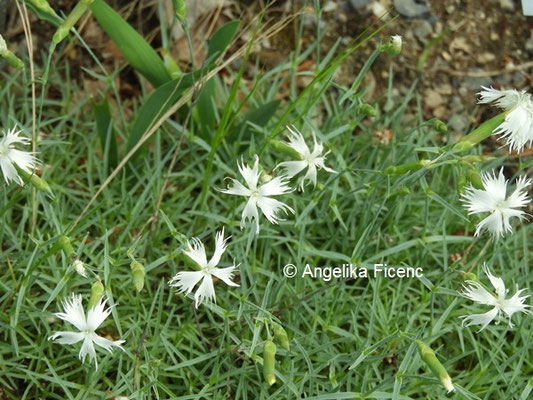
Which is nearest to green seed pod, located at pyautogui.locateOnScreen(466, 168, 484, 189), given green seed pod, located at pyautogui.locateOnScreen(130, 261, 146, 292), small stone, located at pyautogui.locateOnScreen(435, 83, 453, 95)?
green seed pod, located at pyautogui.locateOnScreen(130, 261, 146, 292)

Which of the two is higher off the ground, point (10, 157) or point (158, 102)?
point (10, 157)

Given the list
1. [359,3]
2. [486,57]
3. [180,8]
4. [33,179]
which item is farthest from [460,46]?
[33,179]

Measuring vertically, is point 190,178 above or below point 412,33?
above

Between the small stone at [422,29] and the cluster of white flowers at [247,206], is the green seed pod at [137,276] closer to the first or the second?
the cluster of white flowers at [247,206]

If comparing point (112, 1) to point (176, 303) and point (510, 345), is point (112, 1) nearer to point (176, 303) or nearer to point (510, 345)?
point (176, 303)

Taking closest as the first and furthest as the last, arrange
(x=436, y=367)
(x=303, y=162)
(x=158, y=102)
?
1. (x=436, y=367)
2. (x=303, y=162)
3. (x=158, y=102)

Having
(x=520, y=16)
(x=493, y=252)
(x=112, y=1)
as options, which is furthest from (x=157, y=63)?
(x=520, y=16)

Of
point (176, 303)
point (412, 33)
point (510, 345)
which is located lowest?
point (510, 345)

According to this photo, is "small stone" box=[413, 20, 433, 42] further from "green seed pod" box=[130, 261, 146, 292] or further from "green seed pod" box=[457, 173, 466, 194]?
"green seed pod" box=[130, 261, 146, 292]

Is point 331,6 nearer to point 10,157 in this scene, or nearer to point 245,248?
point 245,248
